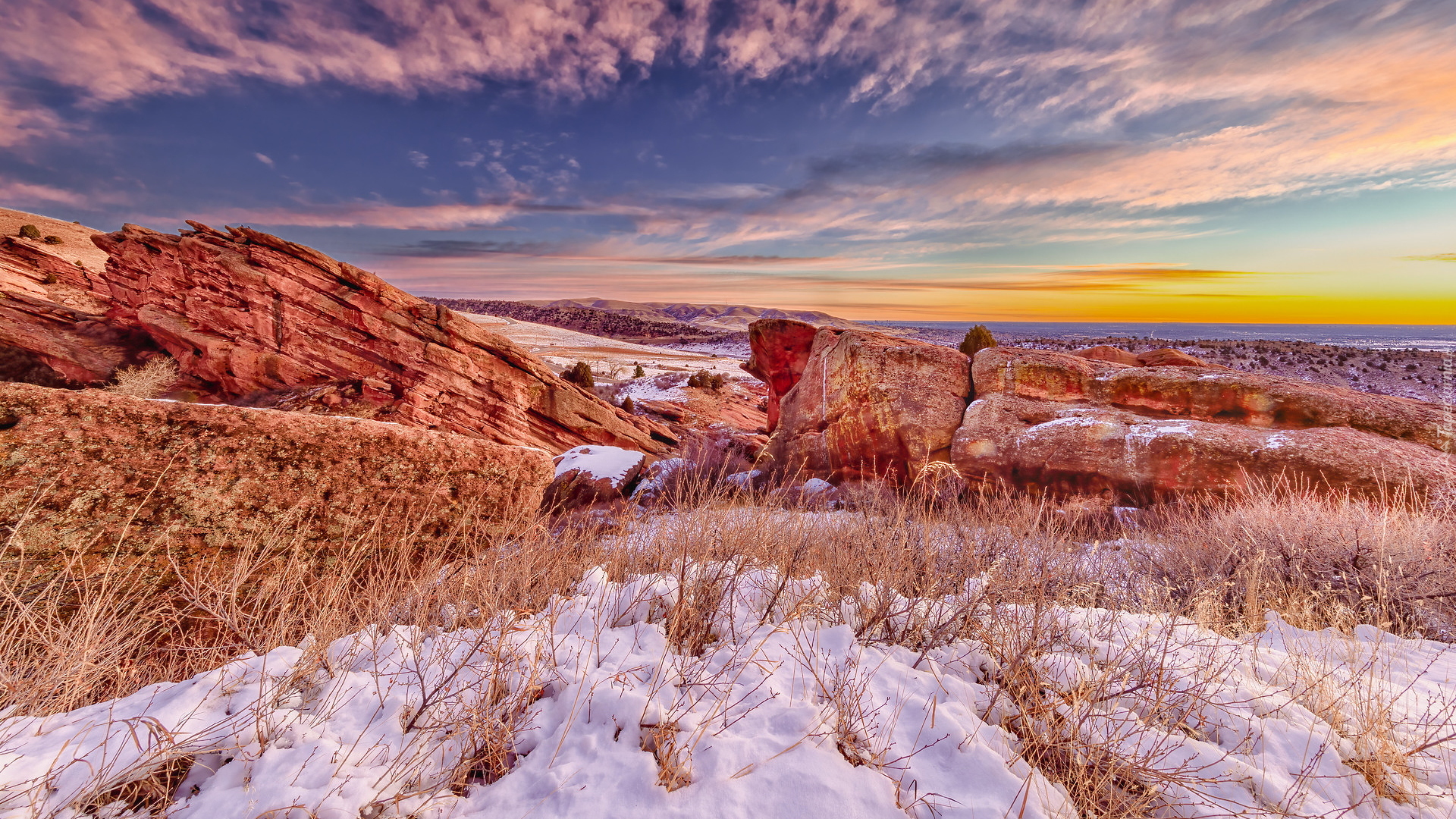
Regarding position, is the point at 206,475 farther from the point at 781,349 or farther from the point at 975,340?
the point at 975,340

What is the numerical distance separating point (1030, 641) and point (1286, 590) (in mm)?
3179

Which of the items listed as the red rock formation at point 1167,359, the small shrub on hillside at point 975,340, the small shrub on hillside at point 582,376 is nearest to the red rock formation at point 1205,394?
the red rock formation at point 1167,359

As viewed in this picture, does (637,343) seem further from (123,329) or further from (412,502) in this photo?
(412,502)

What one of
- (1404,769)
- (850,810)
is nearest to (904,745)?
(850,810)

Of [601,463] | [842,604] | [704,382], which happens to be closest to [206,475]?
[842,604]

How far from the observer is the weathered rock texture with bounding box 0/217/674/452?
12.1m

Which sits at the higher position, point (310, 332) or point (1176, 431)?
point (310, 332)

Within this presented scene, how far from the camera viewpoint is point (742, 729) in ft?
7.43

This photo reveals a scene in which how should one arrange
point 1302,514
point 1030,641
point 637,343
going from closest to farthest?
point 1030,641 → point 1302,514 → point 637,343

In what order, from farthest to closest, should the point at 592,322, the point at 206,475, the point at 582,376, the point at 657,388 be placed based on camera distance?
the point at 592,322, the point at 657,388, the point at 582,376, the point at 206,475

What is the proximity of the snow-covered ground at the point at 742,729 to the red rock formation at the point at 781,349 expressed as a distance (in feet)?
38.7

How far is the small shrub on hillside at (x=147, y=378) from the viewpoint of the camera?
12.1 meters

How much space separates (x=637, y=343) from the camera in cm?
7119

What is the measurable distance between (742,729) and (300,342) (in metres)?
14.4
